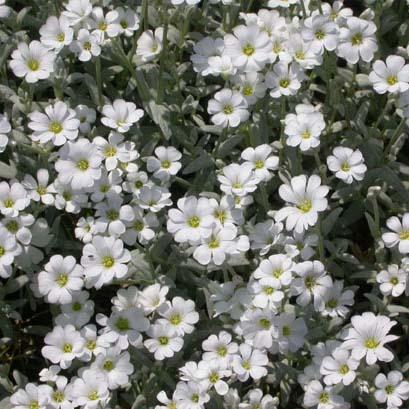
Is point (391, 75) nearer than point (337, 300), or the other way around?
point (337, 300)

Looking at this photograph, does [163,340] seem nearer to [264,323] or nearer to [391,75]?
[264,323]

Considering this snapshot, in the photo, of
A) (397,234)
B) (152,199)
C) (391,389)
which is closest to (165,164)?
(152,199)

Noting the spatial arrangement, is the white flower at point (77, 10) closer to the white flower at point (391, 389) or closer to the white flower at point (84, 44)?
the white flower at point (84, 44)

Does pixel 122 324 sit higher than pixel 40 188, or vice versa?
pixel 40 188

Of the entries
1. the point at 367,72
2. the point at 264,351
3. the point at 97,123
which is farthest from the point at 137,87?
the point at 264,351

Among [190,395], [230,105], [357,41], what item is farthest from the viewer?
[357,41]

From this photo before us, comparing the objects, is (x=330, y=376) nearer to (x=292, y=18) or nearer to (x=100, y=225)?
(x=100, y=225)

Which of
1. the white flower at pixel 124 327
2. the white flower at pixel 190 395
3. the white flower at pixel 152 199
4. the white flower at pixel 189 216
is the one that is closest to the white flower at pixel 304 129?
the white flower at pixel 189 216
